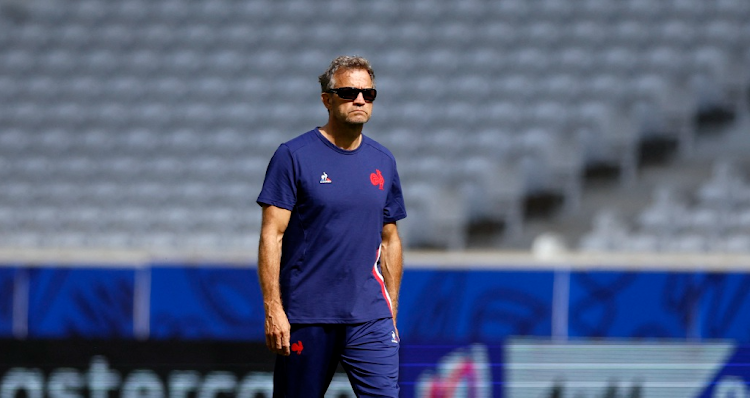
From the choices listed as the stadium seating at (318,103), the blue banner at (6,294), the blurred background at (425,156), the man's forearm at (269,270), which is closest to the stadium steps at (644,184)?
the blurred background at (425,156)

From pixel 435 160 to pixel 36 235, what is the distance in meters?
3.91

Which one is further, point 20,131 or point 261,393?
point 20,131

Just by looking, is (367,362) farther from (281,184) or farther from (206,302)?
(206,302)

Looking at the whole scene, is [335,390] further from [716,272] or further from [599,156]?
[599,156]

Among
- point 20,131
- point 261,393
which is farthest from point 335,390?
point 20,131

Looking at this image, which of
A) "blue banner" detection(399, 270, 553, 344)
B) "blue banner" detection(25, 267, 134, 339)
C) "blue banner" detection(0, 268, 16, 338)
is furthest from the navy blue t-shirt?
"blue banner" detection(0, 268, 16, 338)

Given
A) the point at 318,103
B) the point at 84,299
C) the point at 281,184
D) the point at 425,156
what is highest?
the point at 318,103

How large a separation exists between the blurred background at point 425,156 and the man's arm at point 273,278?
5.61m

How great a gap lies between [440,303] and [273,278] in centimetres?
579

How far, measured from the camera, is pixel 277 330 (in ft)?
11.3

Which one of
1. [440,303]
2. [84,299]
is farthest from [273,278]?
[84,299]

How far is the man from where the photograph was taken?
354 cm

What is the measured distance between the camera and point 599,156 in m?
10.8

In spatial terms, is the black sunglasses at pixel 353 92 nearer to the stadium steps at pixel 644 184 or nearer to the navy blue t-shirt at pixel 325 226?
the navy blue t-shirt at pixel 325 226
